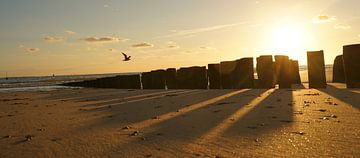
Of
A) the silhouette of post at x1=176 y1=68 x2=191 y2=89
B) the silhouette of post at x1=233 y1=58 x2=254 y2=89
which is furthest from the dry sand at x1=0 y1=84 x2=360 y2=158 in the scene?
the silhouette of post at x1=176 y1=68 x2=191 y2=89

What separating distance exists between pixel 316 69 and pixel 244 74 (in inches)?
92.6

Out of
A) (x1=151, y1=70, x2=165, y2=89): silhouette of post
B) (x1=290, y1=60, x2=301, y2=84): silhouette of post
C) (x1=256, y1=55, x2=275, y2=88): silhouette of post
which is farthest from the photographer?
(x1=151, y1=70, x2=165, y2=89): silhouette of post

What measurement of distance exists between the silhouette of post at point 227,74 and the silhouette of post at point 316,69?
8.54ft

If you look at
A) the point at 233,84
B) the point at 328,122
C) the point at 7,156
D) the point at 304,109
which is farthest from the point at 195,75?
the point at 7,156

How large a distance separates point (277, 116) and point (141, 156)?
2476mm

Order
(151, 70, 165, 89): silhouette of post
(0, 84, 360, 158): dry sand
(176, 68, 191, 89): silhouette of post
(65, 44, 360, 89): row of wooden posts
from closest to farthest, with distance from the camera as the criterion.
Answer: (0, 84, 360, 158): dry sand, (65, 44, 360, 89): row of wooden posts, (176, 68, 191, 89): silhouette of post, (151, 70, 165, 89): silhouette of post

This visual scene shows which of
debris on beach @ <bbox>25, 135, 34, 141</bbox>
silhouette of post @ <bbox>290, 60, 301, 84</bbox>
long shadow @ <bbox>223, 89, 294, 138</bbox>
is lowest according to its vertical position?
debris on beach @ <bbox>25, 135, 34, 141</bbox>

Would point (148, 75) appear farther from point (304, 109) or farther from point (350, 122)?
point (350, 122)

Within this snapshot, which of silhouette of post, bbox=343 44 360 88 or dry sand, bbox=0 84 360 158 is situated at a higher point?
silhouette of post, bbox=343 44 360 88

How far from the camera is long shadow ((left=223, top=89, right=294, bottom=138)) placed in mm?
4134

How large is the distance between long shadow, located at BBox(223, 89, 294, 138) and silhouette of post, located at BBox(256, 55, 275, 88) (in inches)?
206

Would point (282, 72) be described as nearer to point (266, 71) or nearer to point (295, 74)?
point (266, 71)

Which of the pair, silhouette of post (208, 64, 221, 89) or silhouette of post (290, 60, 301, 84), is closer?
silhouette of post (208, 64, 221, 89)

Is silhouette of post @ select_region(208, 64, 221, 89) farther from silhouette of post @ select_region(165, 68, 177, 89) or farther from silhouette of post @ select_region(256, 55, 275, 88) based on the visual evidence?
Result: silhouette of post @ select_region(165, 68, 177, 89)
